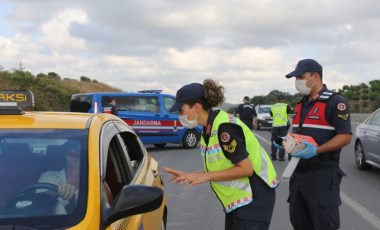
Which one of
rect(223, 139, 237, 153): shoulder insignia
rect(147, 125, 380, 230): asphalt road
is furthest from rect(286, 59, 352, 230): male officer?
rect(147, 125, 380, 230): asphalt road

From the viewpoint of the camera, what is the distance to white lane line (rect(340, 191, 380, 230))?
6382 mm

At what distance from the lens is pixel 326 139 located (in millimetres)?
4148

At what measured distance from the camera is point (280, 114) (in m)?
13.3

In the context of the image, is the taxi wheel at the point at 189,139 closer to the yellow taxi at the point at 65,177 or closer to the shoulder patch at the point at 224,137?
the yellow taxi at the point at 65,177

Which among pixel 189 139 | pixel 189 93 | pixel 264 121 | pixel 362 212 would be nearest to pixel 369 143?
pixel 362 212

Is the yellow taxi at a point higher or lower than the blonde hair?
lower

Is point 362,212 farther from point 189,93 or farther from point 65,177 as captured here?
point 65,177

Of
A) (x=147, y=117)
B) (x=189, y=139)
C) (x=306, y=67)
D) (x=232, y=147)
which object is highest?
(x=306, y=67)

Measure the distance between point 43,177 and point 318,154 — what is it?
85.9 inches

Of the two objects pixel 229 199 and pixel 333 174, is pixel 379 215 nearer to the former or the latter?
pixel 333 174

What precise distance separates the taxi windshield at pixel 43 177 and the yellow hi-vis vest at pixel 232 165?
0.83 m

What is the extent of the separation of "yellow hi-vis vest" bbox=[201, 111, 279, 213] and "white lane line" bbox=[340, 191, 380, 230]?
337 cm

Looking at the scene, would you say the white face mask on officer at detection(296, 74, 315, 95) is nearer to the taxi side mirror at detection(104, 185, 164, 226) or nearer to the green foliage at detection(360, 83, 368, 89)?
the taxi side mirror at detection(104, 185, 164, 226)

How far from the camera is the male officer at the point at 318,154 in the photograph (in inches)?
160
